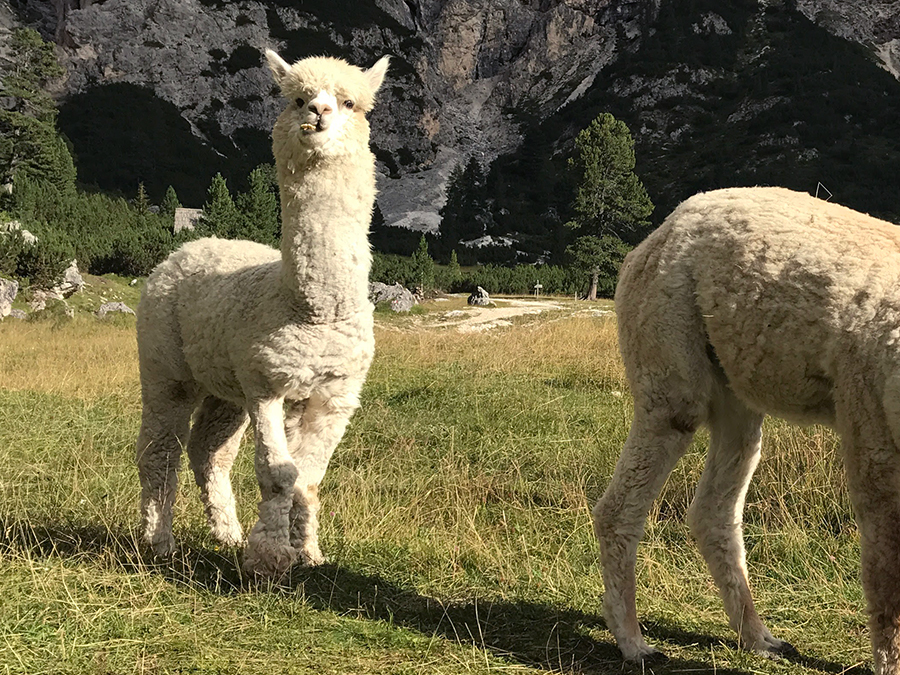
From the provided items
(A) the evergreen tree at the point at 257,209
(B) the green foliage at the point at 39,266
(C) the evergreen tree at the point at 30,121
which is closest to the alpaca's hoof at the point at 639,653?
(B) the green foliage at the point at 39,266

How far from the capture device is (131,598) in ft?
11.6

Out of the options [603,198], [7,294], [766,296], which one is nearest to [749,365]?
[766,296]

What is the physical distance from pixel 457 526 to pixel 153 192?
9544cm

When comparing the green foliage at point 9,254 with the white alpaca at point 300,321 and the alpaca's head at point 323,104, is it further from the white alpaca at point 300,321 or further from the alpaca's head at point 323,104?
the alpaca's head at point 323,104

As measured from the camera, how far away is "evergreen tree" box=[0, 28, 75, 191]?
50.8 m

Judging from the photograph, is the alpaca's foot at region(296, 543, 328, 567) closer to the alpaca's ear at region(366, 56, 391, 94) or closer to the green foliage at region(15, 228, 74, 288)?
the alpaca's ear at region(366, 56, 391, 94)

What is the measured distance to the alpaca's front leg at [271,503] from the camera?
3773mm

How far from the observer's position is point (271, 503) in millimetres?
3801

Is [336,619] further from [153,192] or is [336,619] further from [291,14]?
[291,14]

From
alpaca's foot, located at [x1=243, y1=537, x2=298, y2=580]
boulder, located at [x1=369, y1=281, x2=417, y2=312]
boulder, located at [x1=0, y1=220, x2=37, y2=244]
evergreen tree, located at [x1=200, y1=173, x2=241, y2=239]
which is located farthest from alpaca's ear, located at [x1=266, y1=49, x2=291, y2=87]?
evergreen tree, located at [x1=200, y1=173, x2=241, y2=239]

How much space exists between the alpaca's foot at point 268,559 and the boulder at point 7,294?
20.1 metres

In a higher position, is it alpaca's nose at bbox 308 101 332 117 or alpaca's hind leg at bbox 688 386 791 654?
alpaca's nose at bbox 308 101 332 117

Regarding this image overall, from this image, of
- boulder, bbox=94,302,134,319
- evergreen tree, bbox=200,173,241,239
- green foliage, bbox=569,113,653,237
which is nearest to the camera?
boulder, bbox=94,302,134,319

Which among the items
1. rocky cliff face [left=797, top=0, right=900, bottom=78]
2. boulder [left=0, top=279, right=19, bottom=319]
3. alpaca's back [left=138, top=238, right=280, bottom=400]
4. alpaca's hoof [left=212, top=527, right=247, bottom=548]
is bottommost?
boulder [left=0, top=279, right=19, bottom=319]
